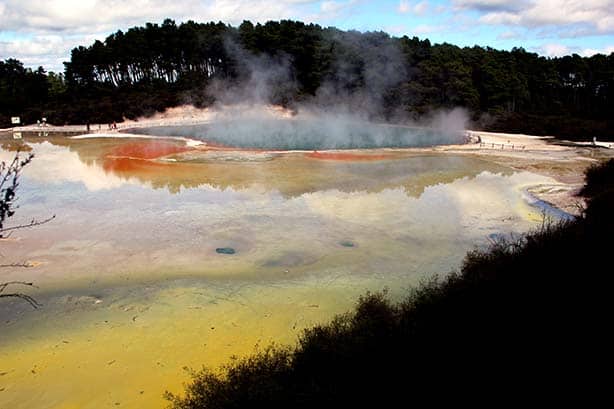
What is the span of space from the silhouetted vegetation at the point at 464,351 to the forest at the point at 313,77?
129ft

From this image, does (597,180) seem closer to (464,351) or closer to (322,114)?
(464,351)

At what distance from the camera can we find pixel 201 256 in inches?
509

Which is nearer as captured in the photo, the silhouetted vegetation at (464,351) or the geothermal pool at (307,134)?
the silhouetted vegetation at (464,351)

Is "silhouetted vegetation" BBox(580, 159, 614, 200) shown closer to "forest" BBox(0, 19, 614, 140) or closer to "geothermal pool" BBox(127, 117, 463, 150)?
"geothermal pool" BBox(127, 117, 463, 150)

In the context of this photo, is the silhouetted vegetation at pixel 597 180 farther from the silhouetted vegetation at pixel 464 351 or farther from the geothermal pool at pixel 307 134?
the geothermal pool at pixel 307 134

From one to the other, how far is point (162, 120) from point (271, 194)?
1678 inches

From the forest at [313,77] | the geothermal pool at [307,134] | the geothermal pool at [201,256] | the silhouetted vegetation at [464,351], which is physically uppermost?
the forest at [313,77]

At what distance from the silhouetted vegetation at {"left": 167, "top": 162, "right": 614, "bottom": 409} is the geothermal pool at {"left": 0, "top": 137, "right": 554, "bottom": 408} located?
5.55 ft

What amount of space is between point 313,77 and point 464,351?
204 feet

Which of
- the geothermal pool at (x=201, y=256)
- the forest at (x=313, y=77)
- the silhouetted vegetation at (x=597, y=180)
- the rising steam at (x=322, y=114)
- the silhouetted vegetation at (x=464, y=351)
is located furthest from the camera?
the forest at (x=313, y=77)

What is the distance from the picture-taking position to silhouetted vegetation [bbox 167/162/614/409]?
522 cm

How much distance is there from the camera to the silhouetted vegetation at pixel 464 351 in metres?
5.22

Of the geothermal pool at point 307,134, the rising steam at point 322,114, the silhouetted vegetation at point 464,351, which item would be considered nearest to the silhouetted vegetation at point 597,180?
the silhouetted vegetation at point 464,351

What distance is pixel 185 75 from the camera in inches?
2714
